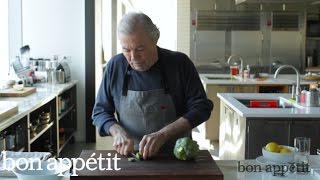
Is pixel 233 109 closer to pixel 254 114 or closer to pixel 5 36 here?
pixel 254 114

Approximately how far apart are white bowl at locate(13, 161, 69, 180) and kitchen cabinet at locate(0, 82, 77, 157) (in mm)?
1421

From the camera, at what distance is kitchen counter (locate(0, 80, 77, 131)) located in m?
3.45

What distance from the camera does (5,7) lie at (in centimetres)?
580

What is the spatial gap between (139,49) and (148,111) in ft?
1.30

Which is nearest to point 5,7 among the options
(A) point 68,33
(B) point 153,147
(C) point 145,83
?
(A) point 68,33

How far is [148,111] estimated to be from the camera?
249 centimetres

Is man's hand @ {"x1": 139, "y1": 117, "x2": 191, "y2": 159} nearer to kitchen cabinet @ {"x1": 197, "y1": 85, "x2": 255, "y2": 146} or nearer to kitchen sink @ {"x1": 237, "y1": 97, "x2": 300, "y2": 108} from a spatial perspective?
kitchen sink @ {"x1": 237, "y1": 97, "x2": 300, "y2": 108}

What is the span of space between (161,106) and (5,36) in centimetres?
392

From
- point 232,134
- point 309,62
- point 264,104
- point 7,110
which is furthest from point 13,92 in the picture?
point 309,62

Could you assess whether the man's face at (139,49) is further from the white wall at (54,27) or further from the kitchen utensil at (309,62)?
the kitchen utensil at (309,62)

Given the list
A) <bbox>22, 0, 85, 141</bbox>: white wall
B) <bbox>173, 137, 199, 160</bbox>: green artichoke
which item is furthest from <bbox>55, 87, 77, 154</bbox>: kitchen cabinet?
<bbox>173, 137, 199, 160</bbox>: green artichoke

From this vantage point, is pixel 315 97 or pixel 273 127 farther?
pixel 315 97

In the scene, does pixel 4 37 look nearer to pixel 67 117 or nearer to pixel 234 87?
pixel 67 117

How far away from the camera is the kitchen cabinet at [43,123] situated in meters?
3.74
